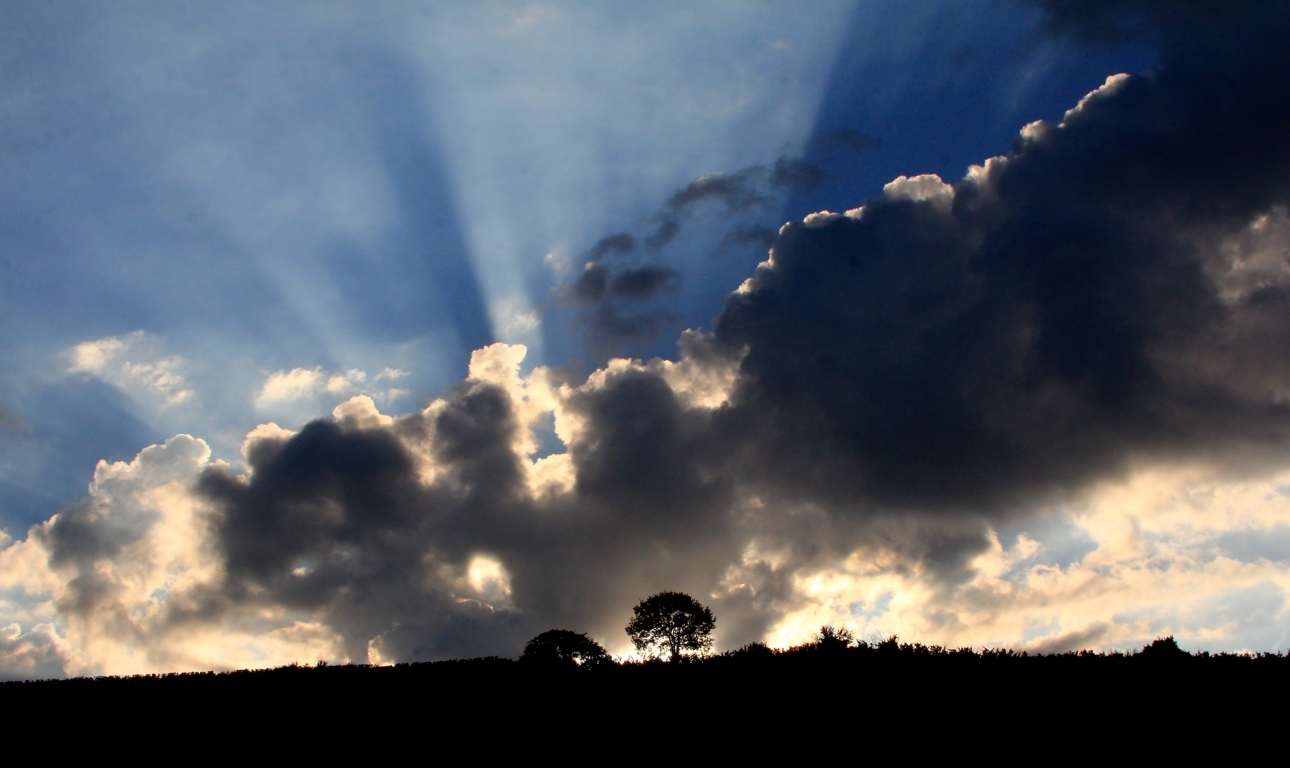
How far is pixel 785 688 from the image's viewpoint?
14.9m

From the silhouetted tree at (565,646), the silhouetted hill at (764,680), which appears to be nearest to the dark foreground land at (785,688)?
A: the silhouetted hill at (764,680)

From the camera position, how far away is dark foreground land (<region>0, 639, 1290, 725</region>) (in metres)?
13.3

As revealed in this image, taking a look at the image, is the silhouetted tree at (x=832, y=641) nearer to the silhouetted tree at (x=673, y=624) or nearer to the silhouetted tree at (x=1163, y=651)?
the silhouetted tree at (x=1163, y=651)

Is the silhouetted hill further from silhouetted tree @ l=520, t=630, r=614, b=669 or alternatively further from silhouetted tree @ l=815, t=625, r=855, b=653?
silhouetted tree @ l=520, t=630, r=614, b=669

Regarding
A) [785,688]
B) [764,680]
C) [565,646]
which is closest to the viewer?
[785,688]

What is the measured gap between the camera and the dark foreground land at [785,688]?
13281mm

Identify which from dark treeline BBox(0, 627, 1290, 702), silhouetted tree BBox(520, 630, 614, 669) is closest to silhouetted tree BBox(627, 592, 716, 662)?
silhouetted tree BBox(520, 630, 614, 669)

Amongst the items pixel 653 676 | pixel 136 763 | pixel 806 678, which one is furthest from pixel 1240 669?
pixel 136 763

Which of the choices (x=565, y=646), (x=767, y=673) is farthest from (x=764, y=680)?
(x=565, y=646)

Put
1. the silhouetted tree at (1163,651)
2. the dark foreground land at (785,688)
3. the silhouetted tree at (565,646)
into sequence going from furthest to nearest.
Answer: the silhouetted tree at (565,646) < the silhouetted tree at (1163,651) < the dark foreground land at (785,688)

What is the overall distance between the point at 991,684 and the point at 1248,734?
3920mm

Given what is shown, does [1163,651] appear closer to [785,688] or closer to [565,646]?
[785,688]

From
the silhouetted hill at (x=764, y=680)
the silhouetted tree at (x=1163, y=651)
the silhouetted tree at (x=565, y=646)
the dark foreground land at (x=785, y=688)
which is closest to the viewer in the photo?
the dark foreground land at (x=785, y=688)

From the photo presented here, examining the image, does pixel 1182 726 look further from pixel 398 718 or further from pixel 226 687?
pixel 226 687
